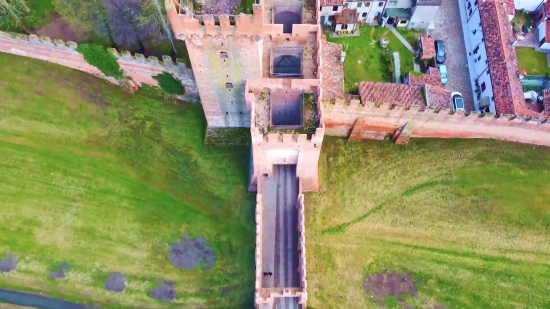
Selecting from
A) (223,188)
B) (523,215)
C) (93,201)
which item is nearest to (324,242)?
(223,188)

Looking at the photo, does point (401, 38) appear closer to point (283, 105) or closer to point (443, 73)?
point (443, 73)

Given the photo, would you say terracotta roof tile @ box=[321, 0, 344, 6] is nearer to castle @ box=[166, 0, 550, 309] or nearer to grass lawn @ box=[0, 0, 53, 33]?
castle @ box=[166, 0, 550, 309]

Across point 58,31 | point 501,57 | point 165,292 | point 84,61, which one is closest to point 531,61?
point 501,57

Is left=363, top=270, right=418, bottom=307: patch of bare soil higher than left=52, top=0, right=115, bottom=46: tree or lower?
lower

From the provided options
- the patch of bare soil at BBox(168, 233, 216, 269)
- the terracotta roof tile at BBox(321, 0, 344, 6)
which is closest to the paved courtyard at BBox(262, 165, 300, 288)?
the patch of bare soil at BBox(168, 233, 216, 269)

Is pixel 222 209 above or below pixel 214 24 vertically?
below

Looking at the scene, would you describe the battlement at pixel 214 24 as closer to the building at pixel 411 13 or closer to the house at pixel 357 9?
the house at pixel 357 9

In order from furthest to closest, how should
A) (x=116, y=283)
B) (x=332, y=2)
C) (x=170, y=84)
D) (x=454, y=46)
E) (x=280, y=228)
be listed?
(x=454, y=46) < (x=332, y=2) < (x=170, y=84) < (x=116, y=283) < (x=280, y=228)

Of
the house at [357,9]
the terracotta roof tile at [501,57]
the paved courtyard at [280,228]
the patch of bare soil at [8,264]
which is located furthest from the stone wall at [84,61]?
the terracotta roof tile at [501,57]
